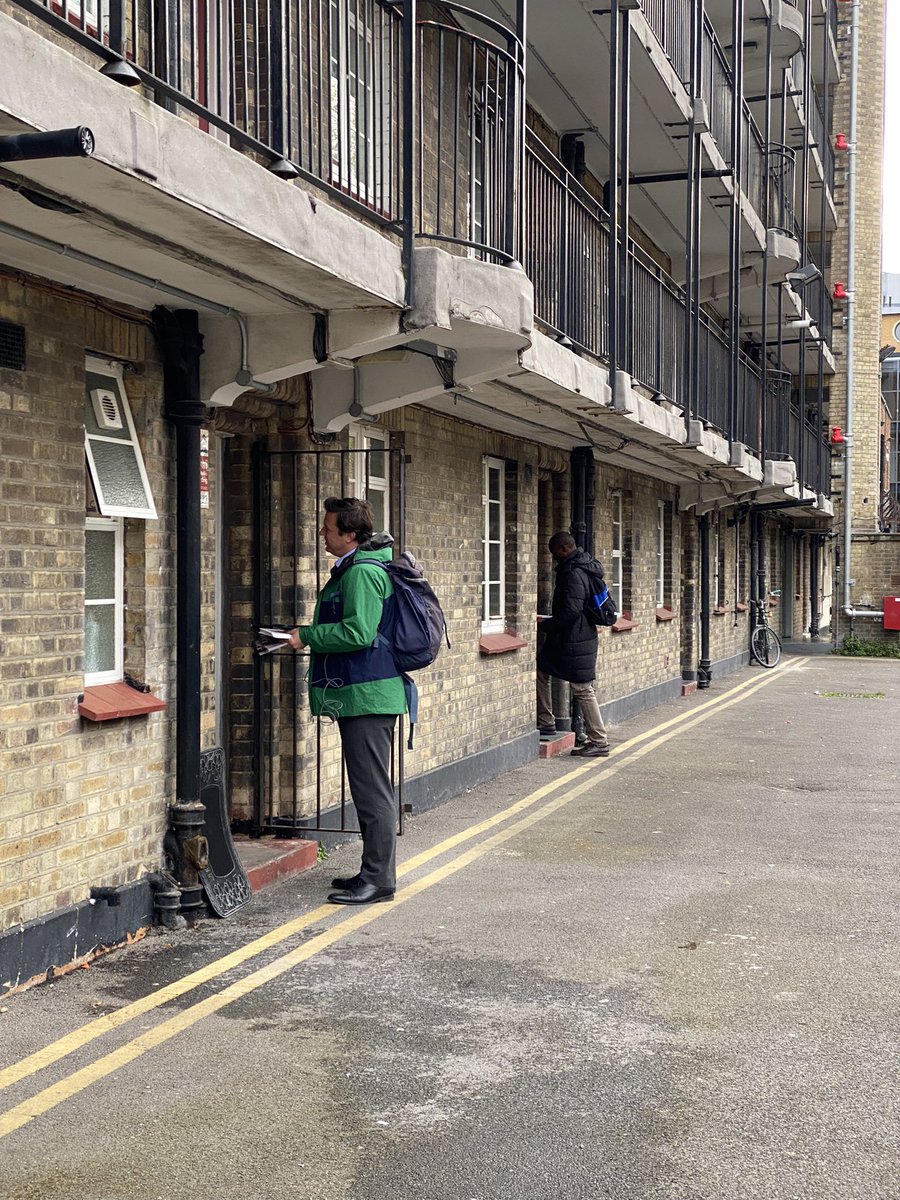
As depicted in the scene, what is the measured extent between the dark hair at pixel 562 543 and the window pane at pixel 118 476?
6939mm

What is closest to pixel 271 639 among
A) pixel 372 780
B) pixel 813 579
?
pixel 372 780

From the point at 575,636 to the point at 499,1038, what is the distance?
7.87 metres

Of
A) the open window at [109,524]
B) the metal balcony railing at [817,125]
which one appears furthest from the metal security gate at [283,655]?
the metal balcony railing at [817,125]

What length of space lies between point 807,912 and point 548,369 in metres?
3.86

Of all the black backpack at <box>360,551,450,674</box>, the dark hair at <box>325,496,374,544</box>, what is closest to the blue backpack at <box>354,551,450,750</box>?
the black backpack at <box>360,551,450,674</box>

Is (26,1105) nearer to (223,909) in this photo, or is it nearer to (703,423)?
(223,909)

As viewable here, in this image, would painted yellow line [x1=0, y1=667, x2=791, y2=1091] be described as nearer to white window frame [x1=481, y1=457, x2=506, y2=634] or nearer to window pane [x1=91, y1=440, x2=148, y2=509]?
white window frame [x1=481, y1=457, x2=506, y2=634]

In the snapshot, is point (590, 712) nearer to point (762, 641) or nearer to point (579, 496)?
point (579, 496)

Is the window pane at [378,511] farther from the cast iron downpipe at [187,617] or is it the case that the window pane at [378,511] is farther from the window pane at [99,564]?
the window pane at [99,564]

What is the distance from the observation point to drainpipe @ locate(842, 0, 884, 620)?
108ft

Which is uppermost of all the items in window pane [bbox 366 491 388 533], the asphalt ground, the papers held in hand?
window pane [bbox 366 491 388 533]

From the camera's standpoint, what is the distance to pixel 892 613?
31516 millimetres

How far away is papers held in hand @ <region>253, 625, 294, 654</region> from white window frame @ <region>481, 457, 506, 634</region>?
4011 mm

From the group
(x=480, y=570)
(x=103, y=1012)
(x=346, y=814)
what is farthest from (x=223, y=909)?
(x=480, y=570)
